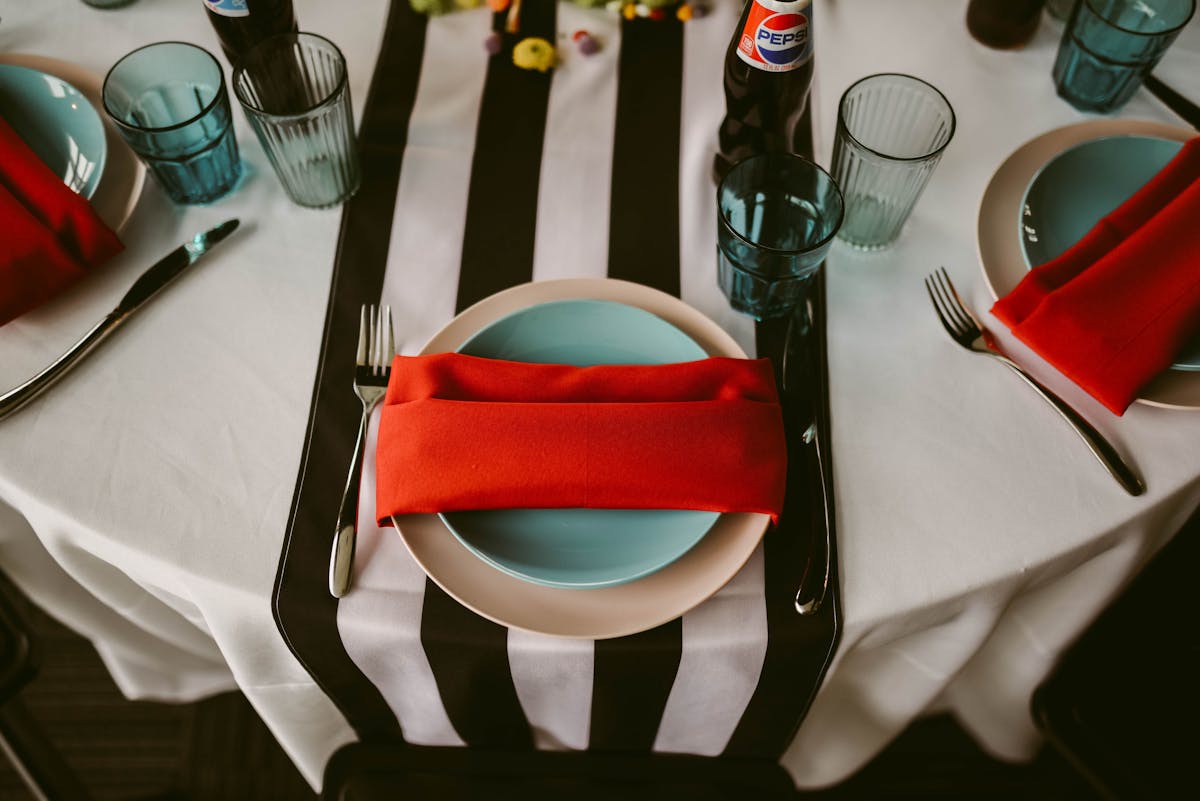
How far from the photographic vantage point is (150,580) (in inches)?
26.0

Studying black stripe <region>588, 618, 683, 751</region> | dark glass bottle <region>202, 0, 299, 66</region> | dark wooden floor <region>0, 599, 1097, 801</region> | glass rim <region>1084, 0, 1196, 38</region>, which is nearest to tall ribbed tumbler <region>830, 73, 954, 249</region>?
glass rim <region>1084, 0, 1196, 38</region>


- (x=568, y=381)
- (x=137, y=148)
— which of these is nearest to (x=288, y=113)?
(x=137, y=148)

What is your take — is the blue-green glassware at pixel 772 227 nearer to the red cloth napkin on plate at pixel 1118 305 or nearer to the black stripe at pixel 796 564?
the black stripe at pixel 796 564

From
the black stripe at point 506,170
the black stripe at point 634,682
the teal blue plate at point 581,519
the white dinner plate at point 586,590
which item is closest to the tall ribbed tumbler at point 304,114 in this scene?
the black stripe at point 506,170

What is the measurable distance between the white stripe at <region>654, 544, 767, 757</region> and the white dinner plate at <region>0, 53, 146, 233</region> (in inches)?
23.2

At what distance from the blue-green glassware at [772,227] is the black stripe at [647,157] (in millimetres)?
64

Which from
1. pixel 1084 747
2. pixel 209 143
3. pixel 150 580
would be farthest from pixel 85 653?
pixel 1084 747

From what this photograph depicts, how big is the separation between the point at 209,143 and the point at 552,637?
51 cm

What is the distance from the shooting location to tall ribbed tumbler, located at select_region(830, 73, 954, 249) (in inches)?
28.9

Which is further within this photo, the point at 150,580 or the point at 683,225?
the point at 683,225

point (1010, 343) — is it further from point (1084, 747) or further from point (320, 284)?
point (320, 284)

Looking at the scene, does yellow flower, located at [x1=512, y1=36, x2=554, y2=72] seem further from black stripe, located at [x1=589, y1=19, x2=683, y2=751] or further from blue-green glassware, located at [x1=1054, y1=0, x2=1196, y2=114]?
blue-green glassware, located at [x1=1054, y1=0, x2=1196, y2=114]

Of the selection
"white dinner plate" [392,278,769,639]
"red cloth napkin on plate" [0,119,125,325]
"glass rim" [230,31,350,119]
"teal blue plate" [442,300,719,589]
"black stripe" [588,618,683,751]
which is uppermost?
"glass rim" [230,31,350,119]

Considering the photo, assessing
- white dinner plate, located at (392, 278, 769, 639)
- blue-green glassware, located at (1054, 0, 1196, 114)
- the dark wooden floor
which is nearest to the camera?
white dinner plate, located at (392, 278, 769, 639)
